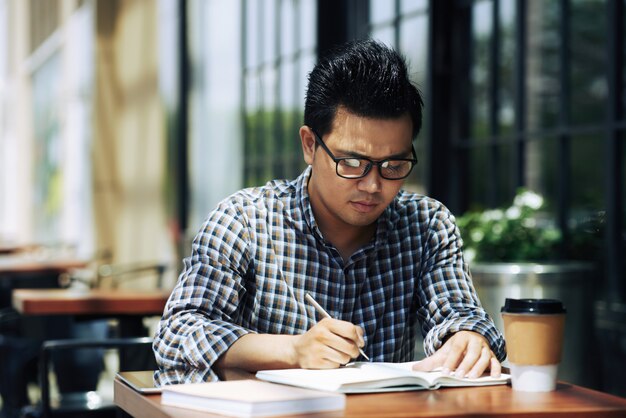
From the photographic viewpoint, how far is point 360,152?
218 centimetres

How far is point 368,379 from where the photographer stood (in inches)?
71.2

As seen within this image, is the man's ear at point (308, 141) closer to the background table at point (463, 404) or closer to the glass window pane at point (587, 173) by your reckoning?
the background table at point (463, 404)

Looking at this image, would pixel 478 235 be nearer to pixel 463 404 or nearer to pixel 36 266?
pixel 463 404

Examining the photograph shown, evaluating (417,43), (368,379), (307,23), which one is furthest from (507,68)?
(368,379)

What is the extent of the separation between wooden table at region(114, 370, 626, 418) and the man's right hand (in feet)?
0.54

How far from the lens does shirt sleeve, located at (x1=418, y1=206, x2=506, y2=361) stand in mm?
2193

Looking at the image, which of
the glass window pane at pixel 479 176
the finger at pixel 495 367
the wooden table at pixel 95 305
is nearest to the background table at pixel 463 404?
the finger at pixel 495 367

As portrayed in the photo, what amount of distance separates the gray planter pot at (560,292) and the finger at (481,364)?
1.82 meters

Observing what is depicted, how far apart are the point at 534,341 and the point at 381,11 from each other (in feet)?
14.4

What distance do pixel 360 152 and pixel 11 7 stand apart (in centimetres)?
1963

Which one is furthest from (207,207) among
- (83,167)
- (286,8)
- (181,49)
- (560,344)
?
(560,344)

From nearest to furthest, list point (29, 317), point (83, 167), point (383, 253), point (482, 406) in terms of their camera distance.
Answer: point (482, 406) → point (383, 253) → point (29, 317) → point (83, 167)

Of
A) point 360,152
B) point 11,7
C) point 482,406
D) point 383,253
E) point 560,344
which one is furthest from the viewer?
point 11,7

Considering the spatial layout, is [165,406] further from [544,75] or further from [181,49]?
[181,49]
